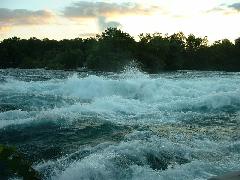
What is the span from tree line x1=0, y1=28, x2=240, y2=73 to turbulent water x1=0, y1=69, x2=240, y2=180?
37.6 m

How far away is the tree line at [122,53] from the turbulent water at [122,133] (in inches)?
1479

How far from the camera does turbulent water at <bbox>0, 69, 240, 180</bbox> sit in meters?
6.91

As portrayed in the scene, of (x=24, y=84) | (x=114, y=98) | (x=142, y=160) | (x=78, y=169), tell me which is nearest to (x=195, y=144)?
(x=142, y=160)

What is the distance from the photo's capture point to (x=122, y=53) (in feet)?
200

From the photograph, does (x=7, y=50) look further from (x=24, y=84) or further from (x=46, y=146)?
(x=46, y=146)

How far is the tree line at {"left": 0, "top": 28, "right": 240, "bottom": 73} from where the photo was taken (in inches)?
2250

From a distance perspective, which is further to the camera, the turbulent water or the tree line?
the tree line

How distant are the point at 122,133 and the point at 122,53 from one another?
51.4 meters

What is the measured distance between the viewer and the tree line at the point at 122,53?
57.2 m

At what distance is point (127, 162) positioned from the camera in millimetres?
7113

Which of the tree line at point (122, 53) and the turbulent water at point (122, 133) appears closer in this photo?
the turbulent water at point (122, 133)

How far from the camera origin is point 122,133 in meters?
9.89

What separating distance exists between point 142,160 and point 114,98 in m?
8.47

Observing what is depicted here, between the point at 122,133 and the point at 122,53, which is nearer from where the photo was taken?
the point at 122,133
